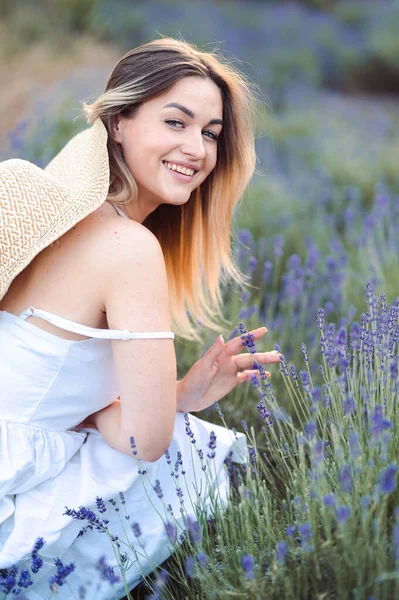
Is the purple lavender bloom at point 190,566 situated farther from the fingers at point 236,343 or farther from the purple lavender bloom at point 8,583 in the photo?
the fingers at point 236,343

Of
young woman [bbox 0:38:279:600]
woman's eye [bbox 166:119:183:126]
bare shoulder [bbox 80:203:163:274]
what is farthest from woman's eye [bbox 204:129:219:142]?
bare shoulder [bbox 80:203:163:274]

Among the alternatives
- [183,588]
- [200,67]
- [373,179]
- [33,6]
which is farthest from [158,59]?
[33,6]

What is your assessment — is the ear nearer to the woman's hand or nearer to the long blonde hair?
the long blonde hair

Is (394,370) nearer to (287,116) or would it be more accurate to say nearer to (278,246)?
(278,246)

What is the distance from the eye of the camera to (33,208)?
68.9 inches

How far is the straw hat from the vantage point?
5.67ft

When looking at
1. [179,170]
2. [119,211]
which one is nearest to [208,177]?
[179,170]

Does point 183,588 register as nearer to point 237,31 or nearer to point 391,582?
point 391,582

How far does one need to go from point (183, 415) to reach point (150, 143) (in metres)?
0.77

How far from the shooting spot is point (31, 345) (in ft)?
5.84

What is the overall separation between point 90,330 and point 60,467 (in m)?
0.37

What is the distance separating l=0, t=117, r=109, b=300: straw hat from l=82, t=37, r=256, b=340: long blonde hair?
151mm

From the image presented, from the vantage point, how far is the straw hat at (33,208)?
5.67 feet

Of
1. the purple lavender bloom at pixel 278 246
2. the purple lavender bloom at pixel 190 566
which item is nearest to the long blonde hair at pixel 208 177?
the purple lavender bloom at pixel 278 246
